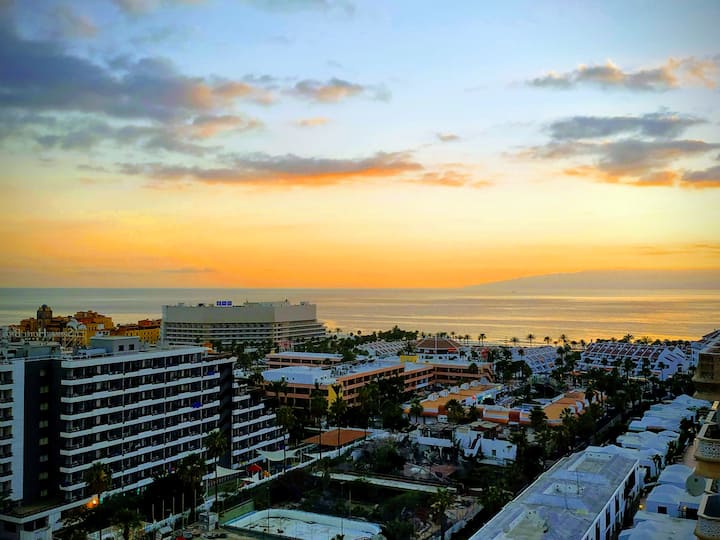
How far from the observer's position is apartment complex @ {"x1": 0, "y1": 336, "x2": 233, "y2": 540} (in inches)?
1127

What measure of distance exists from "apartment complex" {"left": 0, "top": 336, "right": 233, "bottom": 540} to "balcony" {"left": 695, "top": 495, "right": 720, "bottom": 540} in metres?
25.5

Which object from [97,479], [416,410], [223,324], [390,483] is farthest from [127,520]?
[223,324]

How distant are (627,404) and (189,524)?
4204 centimetres

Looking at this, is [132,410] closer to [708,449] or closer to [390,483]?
[390,483]

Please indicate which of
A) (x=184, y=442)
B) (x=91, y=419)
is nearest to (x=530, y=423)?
(x=184, y=442)

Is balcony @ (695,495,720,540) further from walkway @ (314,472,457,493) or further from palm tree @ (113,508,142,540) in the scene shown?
Result: walkway @ (314,472,457,493)

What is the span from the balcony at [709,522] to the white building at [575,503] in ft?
38.2

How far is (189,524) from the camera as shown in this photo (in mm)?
30062

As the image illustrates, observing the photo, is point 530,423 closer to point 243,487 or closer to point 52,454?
point 243,487

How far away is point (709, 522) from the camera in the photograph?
11.7 meters

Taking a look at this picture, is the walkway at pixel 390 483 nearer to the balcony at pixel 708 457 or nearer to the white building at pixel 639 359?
the balcony at pixel 708 457

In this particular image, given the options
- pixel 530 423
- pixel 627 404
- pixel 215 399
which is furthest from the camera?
pixel 627 404

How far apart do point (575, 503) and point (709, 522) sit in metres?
16.1

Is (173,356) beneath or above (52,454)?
above
